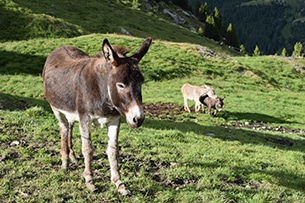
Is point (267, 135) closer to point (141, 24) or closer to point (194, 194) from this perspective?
point (194, 194)

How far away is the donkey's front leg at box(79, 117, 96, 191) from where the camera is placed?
7249 millimetres

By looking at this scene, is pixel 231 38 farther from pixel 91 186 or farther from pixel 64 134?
pixel 91 186

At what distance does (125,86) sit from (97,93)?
3.19 ft

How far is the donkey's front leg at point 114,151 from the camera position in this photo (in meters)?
7.27

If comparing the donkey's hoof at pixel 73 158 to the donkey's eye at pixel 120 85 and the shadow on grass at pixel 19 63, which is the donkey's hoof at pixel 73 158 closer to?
the donkey's eye at pixel 120 85

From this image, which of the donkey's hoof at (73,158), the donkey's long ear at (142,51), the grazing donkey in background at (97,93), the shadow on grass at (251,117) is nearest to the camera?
the grazing donkey in background at (97,93)

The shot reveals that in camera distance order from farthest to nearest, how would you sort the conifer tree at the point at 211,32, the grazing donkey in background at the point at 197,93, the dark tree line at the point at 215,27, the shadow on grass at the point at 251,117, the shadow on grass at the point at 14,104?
1. the dark tree line at the point at 215,27
2. the conifer tree at the point at 211,32
3. the grazing donkey in background at the point at 197,93
4. the shadow on grass at the point at 251,117
5. the shadow on grass at the point at 14,104

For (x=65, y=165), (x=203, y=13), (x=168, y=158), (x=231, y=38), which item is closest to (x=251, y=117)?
(x=168, y=158)

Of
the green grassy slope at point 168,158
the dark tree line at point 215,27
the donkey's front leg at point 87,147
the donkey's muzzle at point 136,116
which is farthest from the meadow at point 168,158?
the dark tree line at point 215,27

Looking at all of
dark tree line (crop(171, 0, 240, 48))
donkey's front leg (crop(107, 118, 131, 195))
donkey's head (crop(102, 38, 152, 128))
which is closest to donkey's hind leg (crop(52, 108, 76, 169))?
donkey's front leg (crop(107, 118, 131, 195))

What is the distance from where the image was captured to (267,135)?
19188 mm

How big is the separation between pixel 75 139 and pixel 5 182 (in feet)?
13.1

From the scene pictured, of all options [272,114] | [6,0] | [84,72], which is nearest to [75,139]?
[84,72]

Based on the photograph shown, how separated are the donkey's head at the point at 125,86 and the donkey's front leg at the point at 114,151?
37.8 inches
